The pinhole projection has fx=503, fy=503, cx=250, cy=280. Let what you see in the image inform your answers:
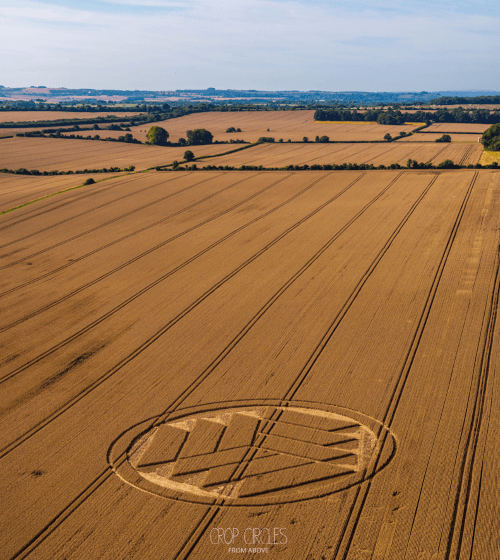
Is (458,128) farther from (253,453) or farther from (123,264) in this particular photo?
(253,453)

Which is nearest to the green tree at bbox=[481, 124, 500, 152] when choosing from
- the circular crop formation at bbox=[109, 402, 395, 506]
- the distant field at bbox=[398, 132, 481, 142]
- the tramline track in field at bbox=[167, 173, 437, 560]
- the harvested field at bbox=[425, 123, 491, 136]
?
the distant field at bbox=[398, 132, 481, 142]

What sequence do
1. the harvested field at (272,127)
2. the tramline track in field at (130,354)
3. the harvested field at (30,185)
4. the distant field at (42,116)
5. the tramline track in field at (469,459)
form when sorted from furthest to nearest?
the distant field at (42,116) → the harvested field at (272,127) → the harvested field at (30,185) → the tramline track in field at (130,354) → the tramline track in field at (469,459)

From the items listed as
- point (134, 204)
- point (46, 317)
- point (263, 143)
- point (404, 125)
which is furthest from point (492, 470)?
point (404, 125)

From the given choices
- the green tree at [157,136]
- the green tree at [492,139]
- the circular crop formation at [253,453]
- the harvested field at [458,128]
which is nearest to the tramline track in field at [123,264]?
the circular crop formation at [253,453]

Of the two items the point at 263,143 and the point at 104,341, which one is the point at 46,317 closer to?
the point at 104,341

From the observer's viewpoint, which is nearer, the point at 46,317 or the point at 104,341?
the point at 104,341

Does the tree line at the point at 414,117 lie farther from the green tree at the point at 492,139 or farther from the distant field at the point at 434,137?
the green tree at the point at 492,139

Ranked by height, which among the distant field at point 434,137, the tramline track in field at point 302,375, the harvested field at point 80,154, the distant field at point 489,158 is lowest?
the harvested field at point 80,154
